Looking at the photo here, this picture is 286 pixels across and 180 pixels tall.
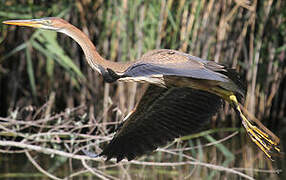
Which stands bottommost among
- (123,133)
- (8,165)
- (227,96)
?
(8,165)

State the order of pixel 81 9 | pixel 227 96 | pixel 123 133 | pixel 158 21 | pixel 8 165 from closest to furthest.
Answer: pixel 227 96 < pixel 123 133 < pixel 8 165 < pixel 158 21 < pixel 81 9

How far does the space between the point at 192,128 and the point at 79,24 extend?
2.33 metres

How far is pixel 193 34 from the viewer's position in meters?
5.30

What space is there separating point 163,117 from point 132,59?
133 centimetres

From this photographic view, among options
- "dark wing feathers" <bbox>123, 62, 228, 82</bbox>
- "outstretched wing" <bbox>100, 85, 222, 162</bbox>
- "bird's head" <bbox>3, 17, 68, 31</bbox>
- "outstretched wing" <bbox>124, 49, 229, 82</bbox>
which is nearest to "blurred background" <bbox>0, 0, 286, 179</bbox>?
"outstretched wing" <bbox>100, 85, 222, 162</bbox>

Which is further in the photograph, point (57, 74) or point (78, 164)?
point (57, 74)

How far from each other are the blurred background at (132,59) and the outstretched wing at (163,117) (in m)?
0.70

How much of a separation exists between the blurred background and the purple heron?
2.35 ft

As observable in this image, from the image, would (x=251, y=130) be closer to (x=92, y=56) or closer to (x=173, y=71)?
(x=173, y=71)

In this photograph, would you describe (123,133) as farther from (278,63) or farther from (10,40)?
(278,63)

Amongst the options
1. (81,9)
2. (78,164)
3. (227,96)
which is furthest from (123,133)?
(81,9)

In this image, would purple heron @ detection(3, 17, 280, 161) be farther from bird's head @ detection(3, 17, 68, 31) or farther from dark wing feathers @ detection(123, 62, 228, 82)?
dark wing feathers @ detection(123, 62, 228, 82)

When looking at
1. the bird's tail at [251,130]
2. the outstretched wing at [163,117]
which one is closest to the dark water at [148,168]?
the outstretched wing at [163,117]

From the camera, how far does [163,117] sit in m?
3.93
